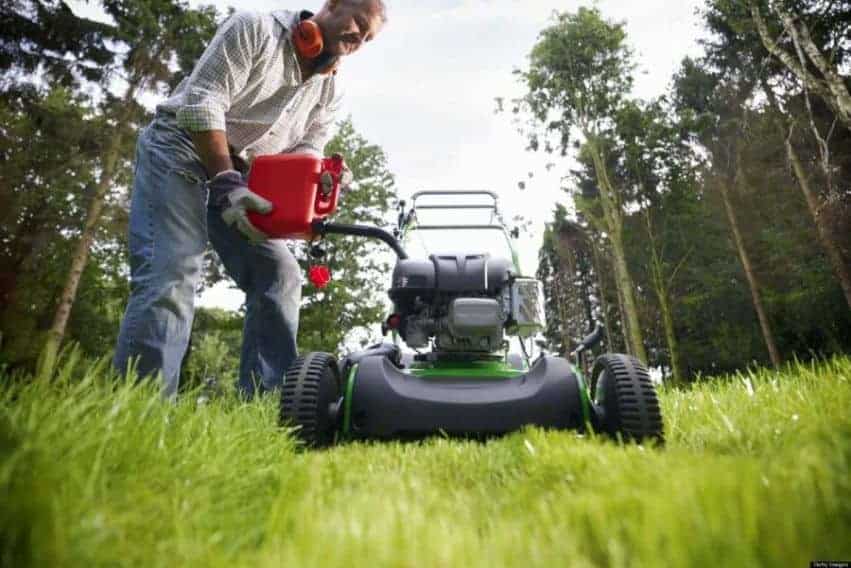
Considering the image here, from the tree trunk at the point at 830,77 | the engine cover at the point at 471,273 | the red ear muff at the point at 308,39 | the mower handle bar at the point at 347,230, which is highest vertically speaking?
the tree trunk at the point at 830,77

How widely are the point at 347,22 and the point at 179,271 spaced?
1.27 meters

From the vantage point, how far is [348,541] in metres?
0.70

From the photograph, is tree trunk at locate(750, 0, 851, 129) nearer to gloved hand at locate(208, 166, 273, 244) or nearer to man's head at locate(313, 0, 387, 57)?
man's head at locate(313, 0, 387, 57)

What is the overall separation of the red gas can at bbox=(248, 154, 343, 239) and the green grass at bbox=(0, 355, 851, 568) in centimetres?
91

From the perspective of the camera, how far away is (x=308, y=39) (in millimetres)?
2402

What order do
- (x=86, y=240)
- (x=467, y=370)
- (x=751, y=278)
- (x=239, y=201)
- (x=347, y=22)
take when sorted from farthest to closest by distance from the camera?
(x=751, y=278) → (x=86, y=240) → (x=347, y=22) → (x=467, y=370) → (x=239, y=201)

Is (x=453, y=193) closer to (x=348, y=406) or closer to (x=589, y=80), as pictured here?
(x=348, y=406)

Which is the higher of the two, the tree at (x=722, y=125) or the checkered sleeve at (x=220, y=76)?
the tree at (x=722, y=125)

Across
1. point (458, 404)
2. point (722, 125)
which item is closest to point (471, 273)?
point (458, 404)

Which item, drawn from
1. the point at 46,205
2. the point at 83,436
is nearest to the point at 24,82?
the point at 46,205

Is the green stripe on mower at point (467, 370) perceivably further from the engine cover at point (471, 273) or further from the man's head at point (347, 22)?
the man's head at point (347, 22)

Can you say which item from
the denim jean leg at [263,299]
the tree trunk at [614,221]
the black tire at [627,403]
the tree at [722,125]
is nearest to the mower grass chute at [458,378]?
the black tire at [627,403]

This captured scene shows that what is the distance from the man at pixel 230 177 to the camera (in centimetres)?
209

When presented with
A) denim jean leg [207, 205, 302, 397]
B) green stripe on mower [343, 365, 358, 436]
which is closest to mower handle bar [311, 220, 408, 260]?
denim jean leg [207, 205, 302, 397]
